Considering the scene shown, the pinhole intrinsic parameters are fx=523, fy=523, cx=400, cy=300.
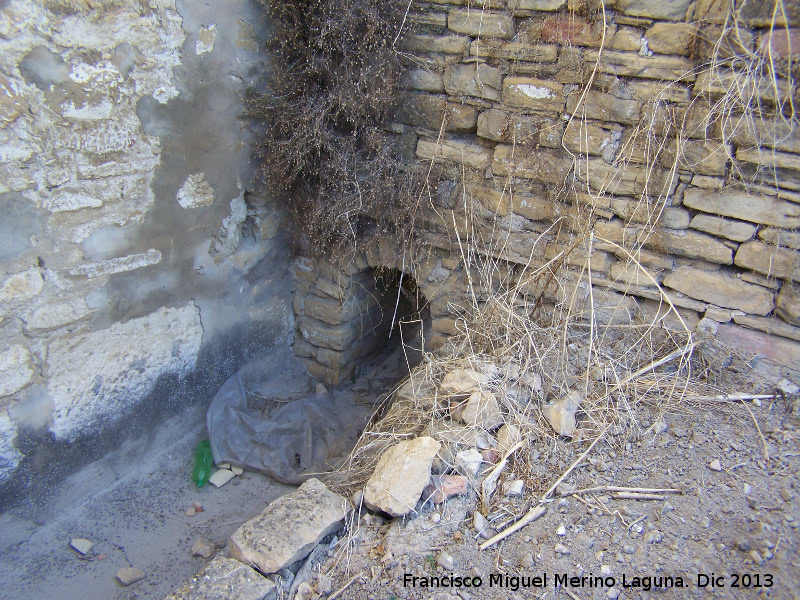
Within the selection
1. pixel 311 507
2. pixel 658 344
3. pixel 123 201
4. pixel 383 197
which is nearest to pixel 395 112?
pixel 383 197

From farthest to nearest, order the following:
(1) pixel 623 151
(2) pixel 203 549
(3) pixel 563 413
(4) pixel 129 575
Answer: (2) pixel 203 549 → (4) pixel 129 575 → (1) pixel 623 151 → (3) pixel 563 413

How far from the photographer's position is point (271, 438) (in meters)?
3.45

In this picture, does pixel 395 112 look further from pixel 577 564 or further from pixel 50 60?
pixel 577 564

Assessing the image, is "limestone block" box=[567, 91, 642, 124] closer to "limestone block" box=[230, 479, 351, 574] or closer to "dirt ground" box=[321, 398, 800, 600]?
"dirt ground" box=[321, 398, 800, 600]

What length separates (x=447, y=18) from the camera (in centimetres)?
286

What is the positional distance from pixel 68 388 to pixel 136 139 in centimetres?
135

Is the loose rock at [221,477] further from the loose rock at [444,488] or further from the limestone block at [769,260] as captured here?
the limestone block at [769,260]

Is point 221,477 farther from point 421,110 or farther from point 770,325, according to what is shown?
point 770,325

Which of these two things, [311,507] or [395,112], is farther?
[395,112]

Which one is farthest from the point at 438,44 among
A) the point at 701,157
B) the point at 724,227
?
the point at 724,227

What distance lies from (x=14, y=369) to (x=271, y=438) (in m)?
1.49

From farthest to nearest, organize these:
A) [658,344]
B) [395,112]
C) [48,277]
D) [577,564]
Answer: [395,112] < [658,344] < [48,277] < [577,564]

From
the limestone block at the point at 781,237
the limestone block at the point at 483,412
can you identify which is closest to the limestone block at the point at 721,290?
the limestone block at the point at 781,237

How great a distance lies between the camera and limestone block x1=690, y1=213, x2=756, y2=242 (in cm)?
244
